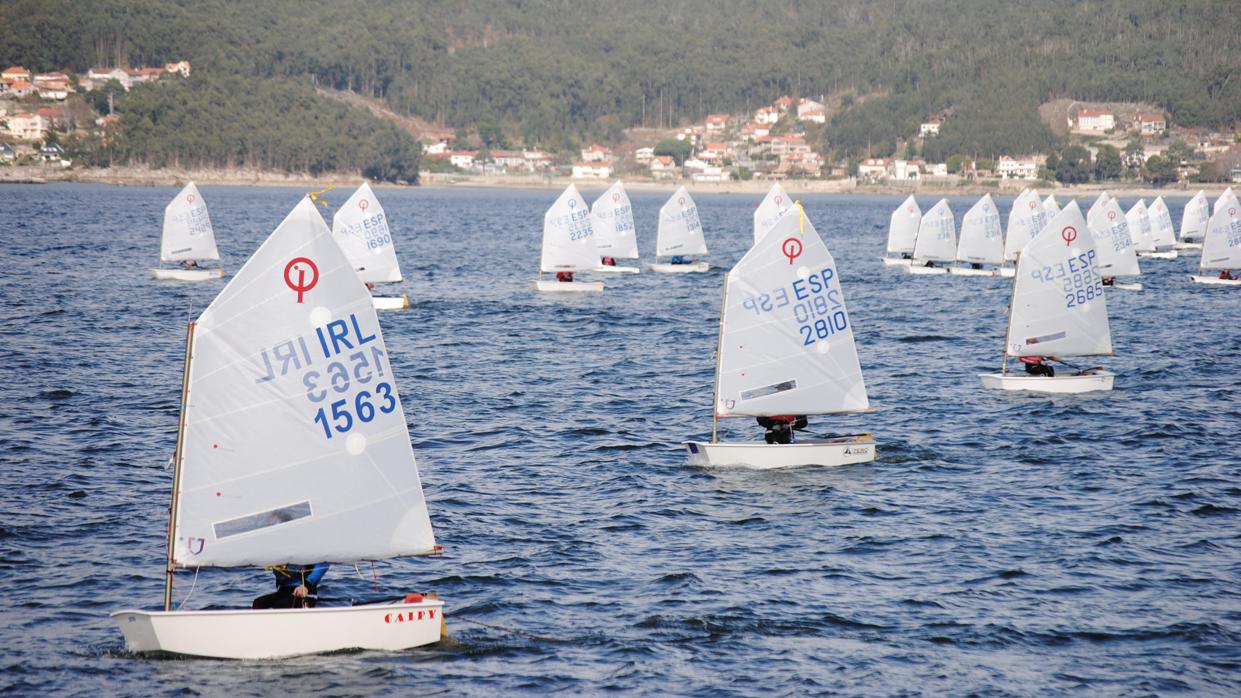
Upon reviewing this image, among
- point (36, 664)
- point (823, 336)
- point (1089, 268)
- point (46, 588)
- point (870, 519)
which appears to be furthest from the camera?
point (1089, 268)

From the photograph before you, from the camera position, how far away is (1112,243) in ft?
299

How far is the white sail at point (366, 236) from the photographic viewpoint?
67.6 m

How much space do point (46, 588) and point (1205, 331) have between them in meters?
57.9

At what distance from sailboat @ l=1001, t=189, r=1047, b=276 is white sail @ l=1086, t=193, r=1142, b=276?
140 inches

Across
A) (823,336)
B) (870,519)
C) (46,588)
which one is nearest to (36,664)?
(46,588)

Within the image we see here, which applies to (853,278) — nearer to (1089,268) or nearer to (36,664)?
(1089,268)

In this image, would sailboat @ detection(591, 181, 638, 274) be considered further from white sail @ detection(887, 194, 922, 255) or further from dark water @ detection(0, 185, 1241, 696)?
dark water @ detection(0, 185, 1241, 696)

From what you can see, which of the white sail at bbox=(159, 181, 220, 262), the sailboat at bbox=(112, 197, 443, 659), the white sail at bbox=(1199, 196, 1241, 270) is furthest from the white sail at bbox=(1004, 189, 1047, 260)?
the sailboat at bbox=(112, 197, 443, 659)

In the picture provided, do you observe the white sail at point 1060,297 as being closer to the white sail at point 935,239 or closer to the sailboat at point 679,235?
the sailboat at point 679,235

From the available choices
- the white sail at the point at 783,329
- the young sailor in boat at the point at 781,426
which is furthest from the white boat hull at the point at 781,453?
the white sail at the point at 783,329

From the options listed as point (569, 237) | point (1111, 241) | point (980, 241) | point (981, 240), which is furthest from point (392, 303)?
point (1111, 241)

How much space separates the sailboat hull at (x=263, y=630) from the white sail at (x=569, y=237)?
178ft

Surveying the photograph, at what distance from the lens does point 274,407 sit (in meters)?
21.8

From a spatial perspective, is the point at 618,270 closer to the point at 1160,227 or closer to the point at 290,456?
the point at 1160,227
